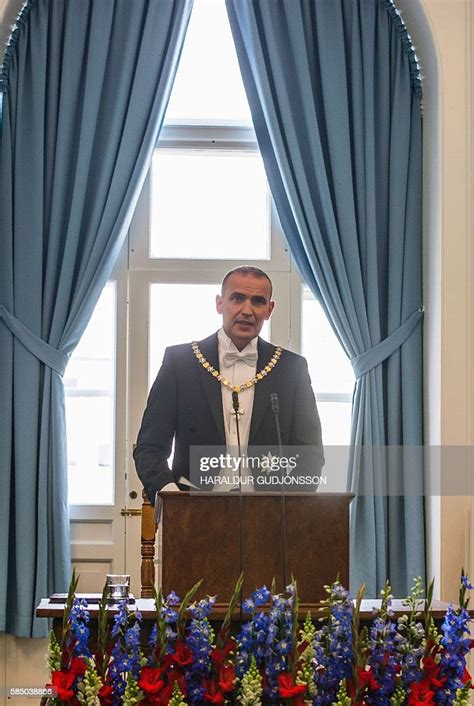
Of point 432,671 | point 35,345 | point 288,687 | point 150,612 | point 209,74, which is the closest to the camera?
point 288,687

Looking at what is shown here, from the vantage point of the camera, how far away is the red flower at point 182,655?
2.13 meters

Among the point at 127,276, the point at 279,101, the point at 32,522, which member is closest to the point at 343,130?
the point at 279,101

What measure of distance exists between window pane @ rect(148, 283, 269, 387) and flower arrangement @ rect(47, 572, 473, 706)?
349 centimetres

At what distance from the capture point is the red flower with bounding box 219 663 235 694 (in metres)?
2.09

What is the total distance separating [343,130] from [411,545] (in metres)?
2.03

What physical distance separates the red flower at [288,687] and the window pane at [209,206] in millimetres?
3831

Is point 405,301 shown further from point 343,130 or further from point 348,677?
point 348,677

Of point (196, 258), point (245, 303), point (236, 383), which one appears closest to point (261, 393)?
point (236, 383)

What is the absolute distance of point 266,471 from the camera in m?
3.53

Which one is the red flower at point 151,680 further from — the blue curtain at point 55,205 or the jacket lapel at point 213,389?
the blue curtain at point 55,205

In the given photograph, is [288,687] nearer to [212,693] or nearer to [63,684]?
[212,693]

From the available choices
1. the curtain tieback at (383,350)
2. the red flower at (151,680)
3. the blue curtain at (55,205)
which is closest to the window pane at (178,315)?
the blue curtain at (55,205)

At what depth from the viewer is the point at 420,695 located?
2170 mm

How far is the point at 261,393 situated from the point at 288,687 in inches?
71.3
